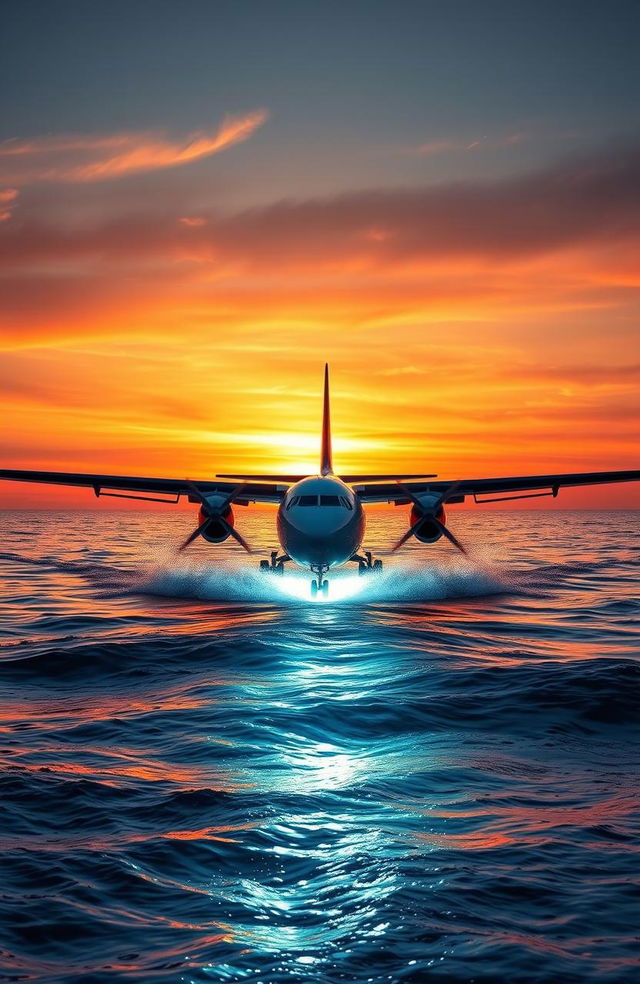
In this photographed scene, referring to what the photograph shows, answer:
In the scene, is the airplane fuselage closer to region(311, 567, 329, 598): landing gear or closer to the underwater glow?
region(311, 567, 329, 598): landing gear

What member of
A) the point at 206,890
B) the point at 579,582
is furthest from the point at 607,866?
the point at 579,582

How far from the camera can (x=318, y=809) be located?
8.87m

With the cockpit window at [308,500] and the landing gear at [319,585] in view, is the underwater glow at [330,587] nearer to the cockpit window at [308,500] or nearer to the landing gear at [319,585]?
the landing gear at [319,585]

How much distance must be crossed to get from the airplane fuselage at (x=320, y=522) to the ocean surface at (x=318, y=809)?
663 cm

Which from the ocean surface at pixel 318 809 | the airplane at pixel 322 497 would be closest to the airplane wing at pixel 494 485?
the airplane at pixel 322 497

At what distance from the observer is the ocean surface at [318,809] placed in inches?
239

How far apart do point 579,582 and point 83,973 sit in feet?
115

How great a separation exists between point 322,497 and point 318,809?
1951 centimetres

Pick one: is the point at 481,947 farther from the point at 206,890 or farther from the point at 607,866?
the point at 206,890

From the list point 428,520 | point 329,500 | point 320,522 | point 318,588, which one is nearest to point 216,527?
point 318,588

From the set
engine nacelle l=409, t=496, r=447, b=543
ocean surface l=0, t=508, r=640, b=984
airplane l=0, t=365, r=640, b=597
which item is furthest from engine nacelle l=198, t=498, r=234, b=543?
ocean surface l=0, t=508, r=640, b=984

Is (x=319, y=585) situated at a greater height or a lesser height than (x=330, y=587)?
greater

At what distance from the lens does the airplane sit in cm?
2800

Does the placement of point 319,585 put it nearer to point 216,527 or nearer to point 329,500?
point 329,500
